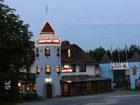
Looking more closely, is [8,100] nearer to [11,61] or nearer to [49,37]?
[11,61]

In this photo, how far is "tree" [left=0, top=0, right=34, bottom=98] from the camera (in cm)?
6228

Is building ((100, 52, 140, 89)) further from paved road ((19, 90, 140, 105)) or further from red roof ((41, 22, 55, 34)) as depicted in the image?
paved road ((19, 90, 140, 105))

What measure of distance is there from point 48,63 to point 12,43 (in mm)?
20712

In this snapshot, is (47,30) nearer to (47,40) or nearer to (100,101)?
(47,40)

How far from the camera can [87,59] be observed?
9825 cm

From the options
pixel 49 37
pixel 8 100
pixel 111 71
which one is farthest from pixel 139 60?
Answer: pixel 8 100

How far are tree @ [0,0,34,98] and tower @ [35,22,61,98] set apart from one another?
14.2m

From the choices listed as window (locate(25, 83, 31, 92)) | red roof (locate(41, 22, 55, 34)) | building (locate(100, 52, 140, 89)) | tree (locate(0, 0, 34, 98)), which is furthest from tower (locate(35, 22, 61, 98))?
building (locate(100, 52, 140, 89))

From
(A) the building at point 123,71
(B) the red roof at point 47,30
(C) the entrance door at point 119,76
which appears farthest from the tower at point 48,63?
(C) the entrance door at point 119,76

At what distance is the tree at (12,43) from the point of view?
204 feet

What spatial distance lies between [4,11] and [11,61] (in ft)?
25.1

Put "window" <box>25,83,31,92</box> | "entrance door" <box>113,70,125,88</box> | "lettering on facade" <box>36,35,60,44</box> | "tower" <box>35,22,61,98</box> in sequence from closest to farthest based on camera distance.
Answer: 1. "lettering on facade" <box>36,35,60,44</box>
2. "tower" <box>35,22,61,98</box>
3. "window" <box>25,83,31,92</box>
4. "entrance door" <box>113,70,125,88</box>

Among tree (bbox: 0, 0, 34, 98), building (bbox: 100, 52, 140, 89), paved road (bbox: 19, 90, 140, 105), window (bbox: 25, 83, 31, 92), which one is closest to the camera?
paved road (bbox: 19, 90, 140, 105)

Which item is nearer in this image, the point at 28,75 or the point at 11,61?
the point at 11,61
